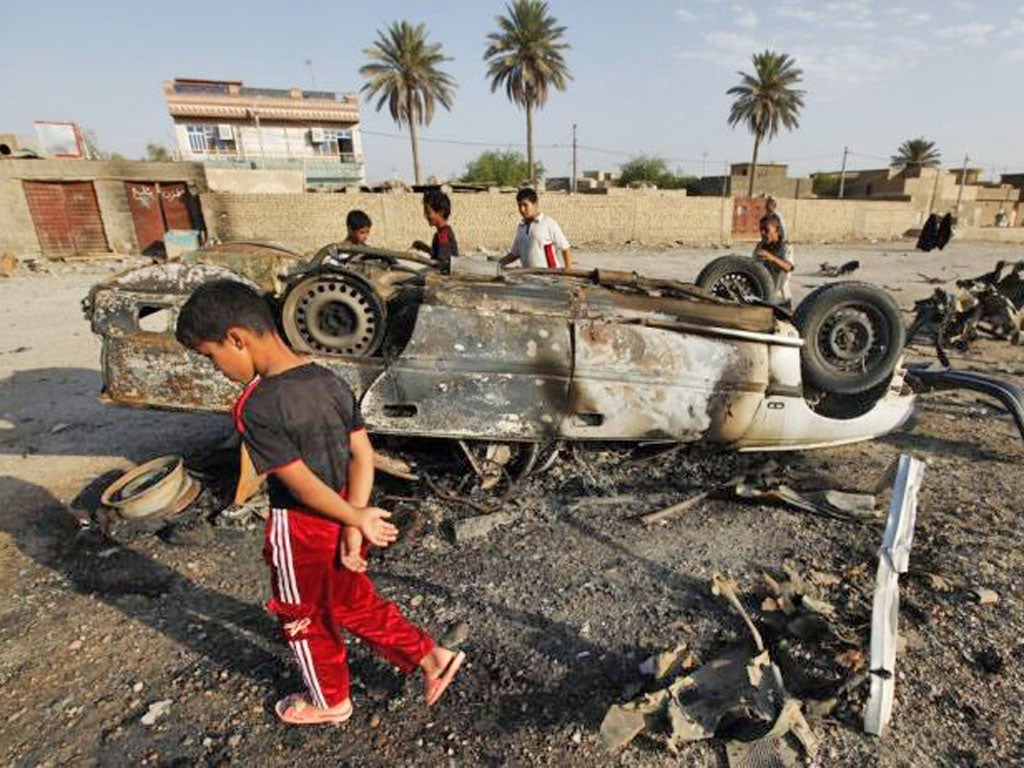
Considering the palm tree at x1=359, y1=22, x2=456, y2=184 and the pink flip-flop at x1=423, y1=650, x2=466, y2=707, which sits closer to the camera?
the pink flip-flop at x1=423, y1=650, x2=466, y2=707

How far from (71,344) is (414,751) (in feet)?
26.6

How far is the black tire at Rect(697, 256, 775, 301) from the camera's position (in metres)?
4.98

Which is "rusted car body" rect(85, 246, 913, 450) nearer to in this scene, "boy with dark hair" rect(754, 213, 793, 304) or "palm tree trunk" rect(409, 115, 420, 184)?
"boy with dark hair" rect(754, 213, 793, 304)

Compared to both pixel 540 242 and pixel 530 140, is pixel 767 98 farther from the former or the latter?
pixel 540 242

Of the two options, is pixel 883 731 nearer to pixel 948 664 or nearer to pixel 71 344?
pixel 948 664

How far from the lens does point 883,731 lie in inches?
79.0

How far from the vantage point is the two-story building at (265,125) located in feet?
112

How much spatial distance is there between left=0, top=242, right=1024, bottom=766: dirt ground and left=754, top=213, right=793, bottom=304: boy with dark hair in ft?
5.74

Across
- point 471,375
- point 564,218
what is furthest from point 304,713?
point 564,218

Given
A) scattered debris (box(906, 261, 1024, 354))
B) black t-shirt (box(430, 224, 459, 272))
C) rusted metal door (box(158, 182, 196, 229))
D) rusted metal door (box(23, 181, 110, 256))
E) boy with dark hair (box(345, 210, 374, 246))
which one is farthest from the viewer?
rusted metal door (box(158, 182, 196, 229))

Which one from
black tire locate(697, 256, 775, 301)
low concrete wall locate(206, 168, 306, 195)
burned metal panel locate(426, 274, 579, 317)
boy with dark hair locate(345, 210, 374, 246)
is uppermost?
low concrete wall locate(206, 168, 306, 195)

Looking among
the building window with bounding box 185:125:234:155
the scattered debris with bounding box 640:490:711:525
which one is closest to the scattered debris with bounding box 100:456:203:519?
the scattered debris with bounding box 640:490:711:525

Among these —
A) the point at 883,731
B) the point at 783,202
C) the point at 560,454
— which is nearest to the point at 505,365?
the point at 560,454

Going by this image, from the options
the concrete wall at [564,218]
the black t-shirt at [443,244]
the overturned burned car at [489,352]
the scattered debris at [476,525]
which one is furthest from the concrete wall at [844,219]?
the scattered debris at [476,525]
